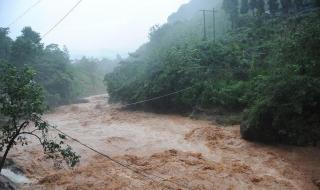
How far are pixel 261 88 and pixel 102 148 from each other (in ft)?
27.9

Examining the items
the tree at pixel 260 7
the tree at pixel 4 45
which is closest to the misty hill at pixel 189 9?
the tree at pixel 260 7

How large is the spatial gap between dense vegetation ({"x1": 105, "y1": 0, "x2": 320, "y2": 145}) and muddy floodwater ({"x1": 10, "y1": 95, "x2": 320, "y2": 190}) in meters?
1.31

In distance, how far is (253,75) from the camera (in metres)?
23.5

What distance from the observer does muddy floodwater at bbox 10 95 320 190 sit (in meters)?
12.6

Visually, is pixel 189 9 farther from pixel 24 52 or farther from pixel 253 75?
pixel 253 75

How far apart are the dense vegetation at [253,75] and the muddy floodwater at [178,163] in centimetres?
131

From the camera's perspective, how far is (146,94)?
2841cm

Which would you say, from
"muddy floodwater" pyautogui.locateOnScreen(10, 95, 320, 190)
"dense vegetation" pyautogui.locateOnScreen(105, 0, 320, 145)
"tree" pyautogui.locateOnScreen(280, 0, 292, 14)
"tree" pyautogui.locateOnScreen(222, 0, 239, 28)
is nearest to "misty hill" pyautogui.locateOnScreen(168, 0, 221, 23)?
"dense vegetation" pyautogui.locateOnScreen(105, 0, 320, 145)

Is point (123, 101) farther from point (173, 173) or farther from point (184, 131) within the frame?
point (173, 173)

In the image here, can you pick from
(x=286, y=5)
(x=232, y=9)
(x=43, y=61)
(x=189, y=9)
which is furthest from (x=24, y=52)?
(x=189, y=9)

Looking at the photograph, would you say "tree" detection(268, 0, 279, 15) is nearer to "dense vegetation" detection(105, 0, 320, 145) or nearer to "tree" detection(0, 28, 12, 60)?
"dense vegetation" detection(105, 0, 320, 145)

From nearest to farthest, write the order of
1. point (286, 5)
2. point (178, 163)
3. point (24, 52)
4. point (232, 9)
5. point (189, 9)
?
point (178, 163) → point (24, 52) → point (286, 5) → point (232, 9) → point (189, 9)

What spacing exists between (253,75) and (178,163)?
11097 millimetres

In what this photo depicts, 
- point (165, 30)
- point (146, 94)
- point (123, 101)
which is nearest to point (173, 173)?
point (146, 94)
